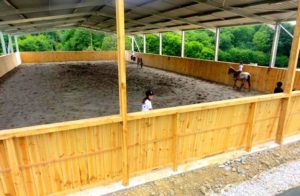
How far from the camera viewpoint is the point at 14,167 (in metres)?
2.77

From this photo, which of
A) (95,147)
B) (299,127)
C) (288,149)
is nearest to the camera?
(95,147)

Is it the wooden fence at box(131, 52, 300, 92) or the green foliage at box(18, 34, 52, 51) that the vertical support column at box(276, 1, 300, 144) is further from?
the green foliage at box(18, 34, 52, 51)

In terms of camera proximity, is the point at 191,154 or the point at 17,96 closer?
the point at 191,154

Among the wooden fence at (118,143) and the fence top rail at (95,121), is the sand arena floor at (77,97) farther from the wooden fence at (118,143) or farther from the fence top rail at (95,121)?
the fence top rail at (95,121)

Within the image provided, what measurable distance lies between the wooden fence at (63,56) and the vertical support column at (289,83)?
23325 mm

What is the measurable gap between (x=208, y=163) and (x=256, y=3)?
21.5 feet

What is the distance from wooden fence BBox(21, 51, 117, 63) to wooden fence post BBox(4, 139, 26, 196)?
23652 millimetres

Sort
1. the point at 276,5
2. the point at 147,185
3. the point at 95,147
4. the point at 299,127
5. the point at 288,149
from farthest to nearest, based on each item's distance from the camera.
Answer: the point at 276,5
the point at 299,127
the point at 288,149
the point at 147,185
the point at 95,147

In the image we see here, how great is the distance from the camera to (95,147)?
3.21 m

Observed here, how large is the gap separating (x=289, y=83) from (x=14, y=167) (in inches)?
198

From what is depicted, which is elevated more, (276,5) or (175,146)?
(276,5)

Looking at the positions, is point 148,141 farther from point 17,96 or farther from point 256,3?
point 17,96

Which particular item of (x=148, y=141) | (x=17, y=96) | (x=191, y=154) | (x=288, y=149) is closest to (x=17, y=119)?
(x=17, y=96)

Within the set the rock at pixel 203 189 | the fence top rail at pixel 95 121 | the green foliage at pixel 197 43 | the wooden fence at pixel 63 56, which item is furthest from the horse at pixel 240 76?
the green foliage at pixel 197 43
